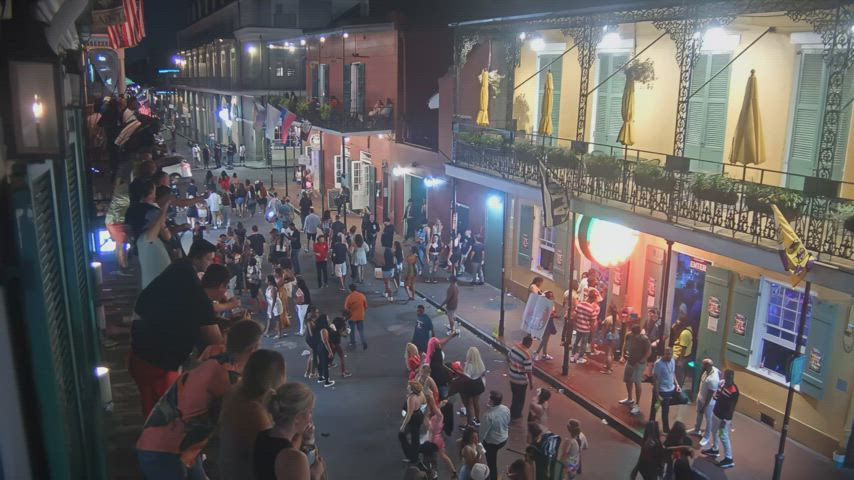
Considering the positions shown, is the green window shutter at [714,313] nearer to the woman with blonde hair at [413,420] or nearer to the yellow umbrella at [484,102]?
the woman with blonde hair at [413,420]

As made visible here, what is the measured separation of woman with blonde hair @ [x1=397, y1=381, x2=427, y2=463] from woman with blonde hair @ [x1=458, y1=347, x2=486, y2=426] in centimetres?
153

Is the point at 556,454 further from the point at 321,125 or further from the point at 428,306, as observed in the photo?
the point at 321,125

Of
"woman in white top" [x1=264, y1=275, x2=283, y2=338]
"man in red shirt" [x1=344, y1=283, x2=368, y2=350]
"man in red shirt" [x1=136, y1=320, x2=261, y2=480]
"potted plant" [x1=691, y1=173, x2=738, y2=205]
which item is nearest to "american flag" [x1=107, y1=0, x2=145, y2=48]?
"woman in white top" [x1=264, y1=275, x2=283, y2=338]

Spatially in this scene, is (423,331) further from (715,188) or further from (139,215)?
(139,215)

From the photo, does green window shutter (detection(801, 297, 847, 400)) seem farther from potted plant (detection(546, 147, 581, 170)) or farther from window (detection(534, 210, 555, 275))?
window (detection(534, 210, 555, 275))

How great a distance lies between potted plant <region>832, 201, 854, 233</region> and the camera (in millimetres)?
9555

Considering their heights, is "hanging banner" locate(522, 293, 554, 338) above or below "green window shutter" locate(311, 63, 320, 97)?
below

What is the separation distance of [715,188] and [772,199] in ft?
3.67

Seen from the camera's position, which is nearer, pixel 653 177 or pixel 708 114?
pixel 653 177

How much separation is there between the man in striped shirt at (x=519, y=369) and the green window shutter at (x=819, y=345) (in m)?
4.54

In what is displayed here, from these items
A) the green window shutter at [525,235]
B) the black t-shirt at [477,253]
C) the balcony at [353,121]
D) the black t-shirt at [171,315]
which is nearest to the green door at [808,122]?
the green window shutter at [525,235]

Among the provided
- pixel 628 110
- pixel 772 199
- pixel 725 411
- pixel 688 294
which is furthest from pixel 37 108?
pixel 688 294

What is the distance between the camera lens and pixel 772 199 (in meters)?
10.7

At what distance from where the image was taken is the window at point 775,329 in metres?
12.1
